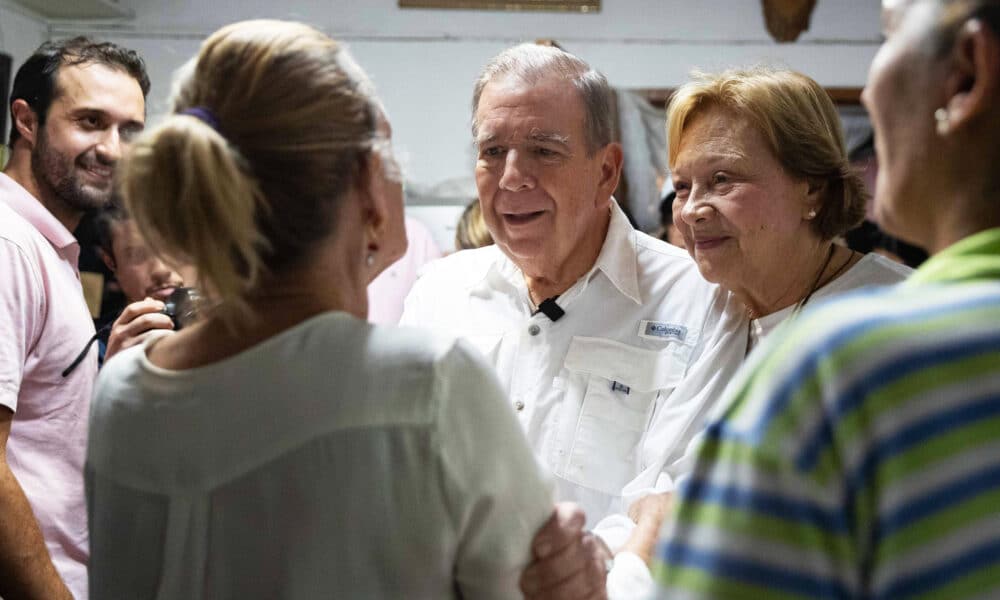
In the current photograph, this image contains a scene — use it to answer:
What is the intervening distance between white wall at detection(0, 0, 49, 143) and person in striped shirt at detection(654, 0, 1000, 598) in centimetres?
463

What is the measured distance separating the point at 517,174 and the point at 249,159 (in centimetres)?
111

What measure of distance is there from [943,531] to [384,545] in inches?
19.4

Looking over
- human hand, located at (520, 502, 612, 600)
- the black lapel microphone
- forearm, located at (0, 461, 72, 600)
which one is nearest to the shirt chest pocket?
the black lapel microphone

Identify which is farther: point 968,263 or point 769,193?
point 769,193

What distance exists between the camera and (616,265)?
207cm

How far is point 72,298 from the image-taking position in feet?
6.69

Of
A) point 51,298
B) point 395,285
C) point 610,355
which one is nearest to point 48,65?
point 51,298

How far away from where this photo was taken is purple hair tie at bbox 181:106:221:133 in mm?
988

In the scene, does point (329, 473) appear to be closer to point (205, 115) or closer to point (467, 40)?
point (205, 115)

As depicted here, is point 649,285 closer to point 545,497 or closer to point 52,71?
point 545,497

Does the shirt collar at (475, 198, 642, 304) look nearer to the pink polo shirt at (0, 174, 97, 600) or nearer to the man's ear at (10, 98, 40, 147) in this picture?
the pink polo shirt at (0, 174, 97, 600)

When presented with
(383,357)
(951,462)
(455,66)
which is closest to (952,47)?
(951,462)

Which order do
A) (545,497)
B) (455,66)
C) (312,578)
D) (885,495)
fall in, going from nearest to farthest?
(885,495)
(312,578)
(545,497)
(455,66)

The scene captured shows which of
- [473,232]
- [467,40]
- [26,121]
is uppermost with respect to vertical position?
[26,121]
